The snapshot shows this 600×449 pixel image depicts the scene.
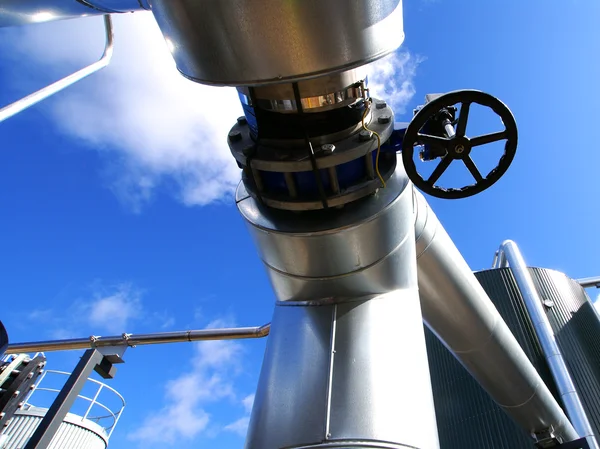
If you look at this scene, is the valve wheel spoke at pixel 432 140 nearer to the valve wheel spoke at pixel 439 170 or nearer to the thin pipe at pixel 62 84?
the valve wheel spoke at pixel 439 170

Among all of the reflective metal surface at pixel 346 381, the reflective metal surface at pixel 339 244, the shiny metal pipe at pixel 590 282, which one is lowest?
the reflective metal surface at pixel 346 381

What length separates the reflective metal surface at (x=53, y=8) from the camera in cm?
139

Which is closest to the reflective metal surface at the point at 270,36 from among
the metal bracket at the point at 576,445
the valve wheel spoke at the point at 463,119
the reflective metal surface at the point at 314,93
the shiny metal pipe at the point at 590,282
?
the reflective metal surface at the point at 314,93

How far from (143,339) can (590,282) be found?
12.9 m

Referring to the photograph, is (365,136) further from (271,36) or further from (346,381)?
(346,381)

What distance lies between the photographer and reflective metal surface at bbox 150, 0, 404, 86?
1063mm

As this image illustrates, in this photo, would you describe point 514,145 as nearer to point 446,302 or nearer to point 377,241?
point 377,241

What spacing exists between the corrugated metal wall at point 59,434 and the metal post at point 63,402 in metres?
3.57

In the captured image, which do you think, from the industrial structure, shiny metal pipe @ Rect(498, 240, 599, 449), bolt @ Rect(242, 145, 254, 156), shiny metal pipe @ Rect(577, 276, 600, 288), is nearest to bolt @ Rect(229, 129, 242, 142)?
the industrial structure

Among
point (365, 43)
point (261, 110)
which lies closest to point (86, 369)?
point (261, 110)

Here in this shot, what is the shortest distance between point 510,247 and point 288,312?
10.5 m

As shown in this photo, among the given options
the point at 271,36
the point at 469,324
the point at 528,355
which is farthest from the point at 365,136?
the point at 528,355

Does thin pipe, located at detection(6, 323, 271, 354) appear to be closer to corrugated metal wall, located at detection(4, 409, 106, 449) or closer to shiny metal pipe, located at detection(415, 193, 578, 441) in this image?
shiny metal pipe, located at detection(415, 193, 578, 441)

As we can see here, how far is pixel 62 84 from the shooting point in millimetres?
2508
